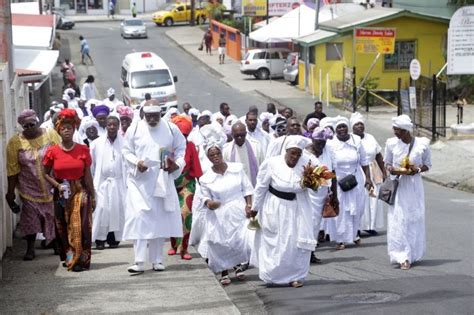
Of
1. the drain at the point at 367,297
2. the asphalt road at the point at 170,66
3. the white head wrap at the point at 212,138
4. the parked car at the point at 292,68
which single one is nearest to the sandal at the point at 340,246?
the white head wrap at the point at 212,138

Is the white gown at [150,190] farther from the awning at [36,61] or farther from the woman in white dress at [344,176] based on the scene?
the awning at [36,61]

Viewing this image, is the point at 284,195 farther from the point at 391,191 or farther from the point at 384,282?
the point at 391,191

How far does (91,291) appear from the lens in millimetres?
11305

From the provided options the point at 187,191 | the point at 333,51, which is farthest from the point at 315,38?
the point at 187,191

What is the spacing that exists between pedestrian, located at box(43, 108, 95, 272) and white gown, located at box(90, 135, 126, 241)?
2332 mm

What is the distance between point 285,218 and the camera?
11.9 metres

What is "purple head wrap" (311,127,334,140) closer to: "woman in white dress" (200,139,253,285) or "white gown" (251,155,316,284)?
"woman in white dress" (200,139,253,285)

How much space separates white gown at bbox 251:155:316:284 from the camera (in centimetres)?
1184

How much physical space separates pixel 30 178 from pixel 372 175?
18.7ft

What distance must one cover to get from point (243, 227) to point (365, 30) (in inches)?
1071

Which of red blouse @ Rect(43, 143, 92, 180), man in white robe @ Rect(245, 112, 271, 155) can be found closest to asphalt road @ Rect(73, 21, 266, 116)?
man in white robe @ Rect(245, 112, 271, 155)

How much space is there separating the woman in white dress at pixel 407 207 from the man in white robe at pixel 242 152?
5.89 feet

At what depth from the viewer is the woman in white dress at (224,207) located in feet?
41.1

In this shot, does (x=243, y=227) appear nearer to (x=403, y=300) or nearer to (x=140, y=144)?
(x=140, y=144)
